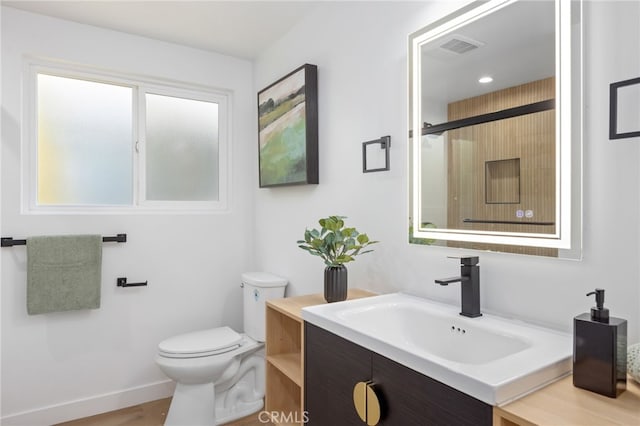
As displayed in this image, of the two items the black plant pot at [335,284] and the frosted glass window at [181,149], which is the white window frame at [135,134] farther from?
the black plant pot at [335,284]

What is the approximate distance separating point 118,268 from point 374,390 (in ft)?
6.46

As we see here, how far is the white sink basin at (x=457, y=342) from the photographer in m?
0.80

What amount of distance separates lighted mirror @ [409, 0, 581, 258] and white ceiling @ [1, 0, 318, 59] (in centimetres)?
105

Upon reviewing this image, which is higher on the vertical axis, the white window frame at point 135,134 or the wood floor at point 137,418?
the white window frame at point 135,134

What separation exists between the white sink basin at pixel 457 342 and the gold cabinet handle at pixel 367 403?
0.11 metres

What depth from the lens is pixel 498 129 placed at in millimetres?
1259

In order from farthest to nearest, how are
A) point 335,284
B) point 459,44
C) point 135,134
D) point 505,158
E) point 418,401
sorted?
point 135,134 < point 335,284 < point 459,44 < point 505,158 < point 418,401

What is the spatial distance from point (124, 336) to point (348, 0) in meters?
2.34

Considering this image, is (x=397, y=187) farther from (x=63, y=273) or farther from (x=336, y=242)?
(x=63, y=273)

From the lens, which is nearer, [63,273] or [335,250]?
[335,250]

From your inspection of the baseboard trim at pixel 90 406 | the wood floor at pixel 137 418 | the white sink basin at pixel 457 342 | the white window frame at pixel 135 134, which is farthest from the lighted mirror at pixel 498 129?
the baseboard trim at pixel 90 406

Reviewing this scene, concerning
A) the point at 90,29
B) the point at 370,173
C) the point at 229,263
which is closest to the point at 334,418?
the point at 370,173

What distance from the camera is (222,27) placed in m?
2.37

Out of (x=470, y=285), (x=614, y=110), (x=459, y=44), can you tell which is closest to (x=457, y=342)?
(x=470, y=285)
